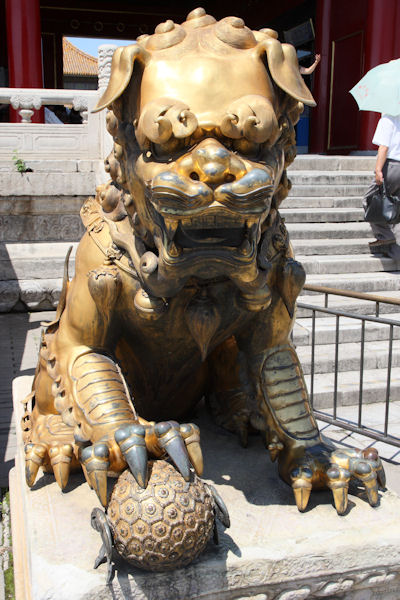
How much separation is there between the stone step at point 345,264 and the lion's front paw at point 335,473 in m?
4.40

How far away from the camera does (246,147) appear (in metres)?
1.40

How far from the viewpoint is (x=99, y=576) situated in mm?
1396

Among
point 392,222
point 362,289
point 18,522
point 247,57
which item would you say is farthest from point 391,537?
point 392,222

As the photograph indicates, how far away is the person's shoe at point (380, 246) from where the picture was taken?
655 cm

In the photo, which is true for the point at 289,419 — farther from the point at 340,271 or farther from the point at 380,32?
the point at 380,32

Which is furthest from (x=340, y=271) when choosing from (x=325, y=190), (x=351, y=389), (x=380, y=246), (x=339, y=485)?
(x=339, y=485)

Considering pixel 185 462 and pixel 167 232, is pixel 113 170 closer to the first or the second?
pixel 167 232

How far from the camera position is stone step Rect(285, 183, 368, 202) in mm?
7699

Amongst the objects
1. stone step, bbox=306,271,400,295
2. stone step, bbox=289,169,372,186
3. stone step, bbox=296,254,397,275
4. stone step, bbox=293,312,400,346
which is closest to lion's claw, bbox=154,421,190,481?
stone step, bbox=293,312,400,346

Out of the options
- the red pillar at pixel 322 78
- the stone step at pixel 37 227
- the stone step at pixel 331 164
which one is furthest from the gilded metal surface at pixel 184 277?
the red pillar at pixel 322 78

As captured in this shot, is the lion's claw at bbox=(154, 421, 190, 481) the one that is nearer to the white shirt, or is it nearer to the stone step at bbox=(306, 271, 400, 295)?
the stone step at bbox=(306, 271, 400, 295)

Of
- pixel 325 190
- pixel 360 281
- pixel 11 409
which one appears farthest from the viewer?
pixel 325 190

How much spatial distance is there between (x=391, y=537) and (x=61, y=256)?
5.46 meters

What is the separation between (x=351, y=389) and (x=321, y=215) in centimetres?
330
